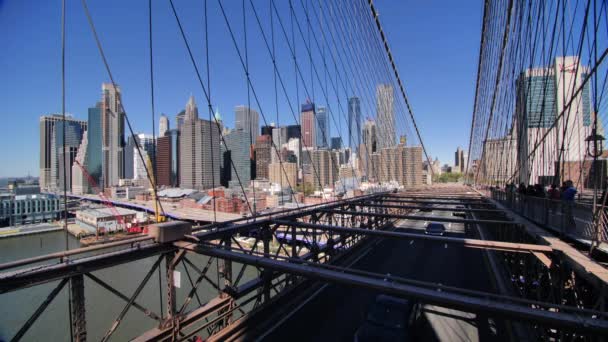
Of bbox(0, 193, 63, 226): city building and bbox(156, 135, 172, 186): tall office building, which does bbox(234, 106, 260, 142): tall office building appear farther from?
bbox(0, 193, 63, 226): city building

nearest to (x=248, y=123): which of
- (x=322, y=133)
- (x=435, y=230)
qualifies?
(x=322, y=133)

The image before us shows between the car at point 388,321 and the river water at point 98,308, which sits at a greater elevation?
the car at point 388,321

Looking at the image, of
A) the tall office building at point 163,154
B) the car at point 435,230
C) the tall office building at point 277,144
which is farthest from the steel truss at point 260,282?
the tall office building at point 163,154

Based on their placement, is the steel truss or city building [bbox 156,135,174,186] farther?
city building [bbox 156,135,174,186]

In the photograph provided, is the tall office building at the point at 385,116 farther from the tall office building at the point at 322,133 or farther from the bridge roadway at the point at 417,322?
the bridge roadway at the point at 417,322

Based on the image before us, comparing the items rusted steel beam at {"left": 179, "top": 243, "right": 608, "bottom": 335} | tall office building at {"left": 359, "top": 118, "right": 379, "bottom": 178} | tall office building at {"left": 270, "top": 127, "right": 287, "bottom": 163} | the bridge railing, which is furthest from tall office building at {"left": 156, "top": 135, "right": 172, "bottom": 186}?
tall office building at {"left": 359, "top": 118, "right": 379, "bottom": 178}

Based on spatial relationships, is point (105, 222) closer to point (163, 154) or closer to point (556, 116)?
point (163, 154)

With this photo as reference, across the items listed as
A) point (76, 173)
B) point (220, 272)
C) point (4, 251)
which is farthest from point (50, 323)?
point (76, 173)
